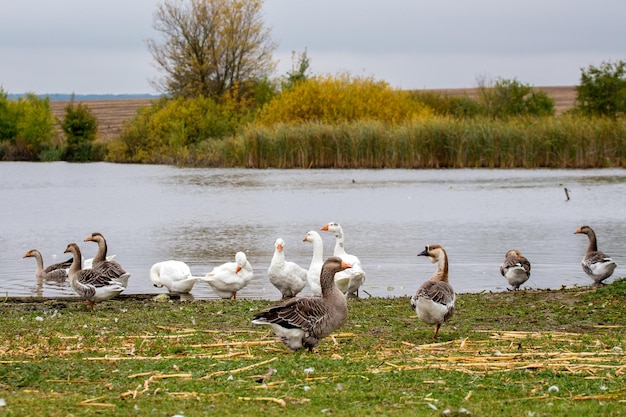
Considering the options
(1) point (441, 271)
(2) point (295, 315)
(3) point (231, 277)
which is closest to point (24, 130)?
(3) point (231, 277)

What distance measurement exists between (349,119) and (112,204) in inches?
1259

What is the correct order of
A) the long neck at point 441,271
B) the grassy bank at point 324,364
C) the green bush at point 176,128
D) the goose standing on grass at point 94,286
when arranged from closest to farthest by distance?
the grassy bank at point 324,364, the long neck at point 441,271, the goose standing on grass at point 94,286, the green bush at point 176,128

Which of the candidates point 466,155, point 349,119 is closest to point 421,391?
point 466,155

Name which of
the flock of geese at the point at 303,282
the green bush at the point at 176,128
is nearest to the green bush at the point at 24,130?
the green bush at the point at 176,128

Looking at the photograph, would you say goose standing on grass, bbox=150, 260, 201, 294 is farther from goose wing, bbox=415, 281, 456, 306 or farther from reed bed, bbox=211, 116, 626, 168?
reed bed, bbox=211, 116, 626, 168

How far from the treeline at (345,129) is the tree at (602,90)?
9 centimetres

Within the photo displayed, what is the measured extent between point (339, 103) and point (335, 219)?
127 ft

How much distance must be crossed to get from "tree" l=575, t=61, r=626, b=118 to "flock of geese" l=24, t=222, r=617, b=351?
193 feet

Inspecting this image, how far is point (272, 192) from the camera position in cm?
4206

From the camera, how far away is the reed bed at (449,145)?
172 ft

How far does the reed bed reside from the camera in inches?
2068

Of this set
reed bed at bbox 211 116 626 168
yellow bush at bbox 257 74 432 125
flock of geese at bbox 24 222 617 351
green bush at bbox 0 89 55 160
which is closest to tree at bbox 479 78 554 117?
yellow bush at bbox 257 74 432 125

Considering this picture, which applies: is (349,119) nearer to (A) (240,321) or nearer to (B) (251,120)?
(B) (251,120)

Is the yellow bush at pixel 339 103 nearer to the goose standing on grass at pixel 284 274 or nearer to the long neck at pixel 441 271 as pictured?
the goose standing on grass at pixel 284 274
